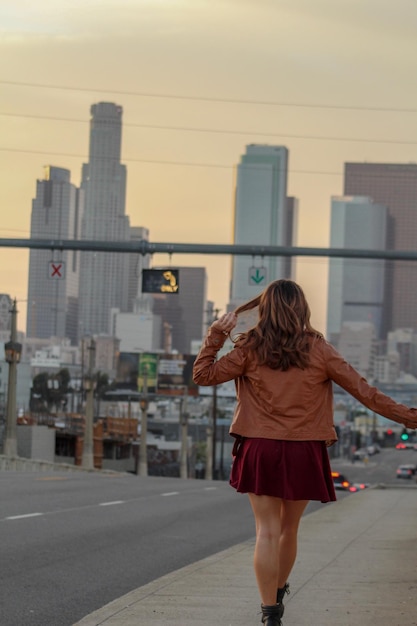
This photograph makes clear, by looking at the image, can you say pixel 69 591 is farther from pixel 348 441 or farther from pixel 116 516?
pixel 348 441

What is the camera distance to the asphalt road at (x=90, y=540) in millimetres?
10227

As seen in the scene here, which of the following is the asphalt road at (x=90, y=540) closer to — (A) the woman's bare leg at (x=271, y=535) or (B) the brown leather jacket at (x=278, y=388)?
(A) the woman's bare leg at (x=271, y=535)

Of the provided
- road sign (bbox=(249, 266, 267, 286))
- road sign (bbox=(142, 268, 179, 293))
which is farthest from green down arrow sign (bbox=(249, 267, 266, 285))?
road sign (bbox=(142, 268, 179, 293))

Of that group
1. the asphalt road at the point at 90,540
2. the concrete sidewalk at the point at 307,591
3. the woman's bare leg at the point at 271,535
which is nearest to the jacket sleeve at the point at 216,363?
the woman's bare leg at the point at 271,535

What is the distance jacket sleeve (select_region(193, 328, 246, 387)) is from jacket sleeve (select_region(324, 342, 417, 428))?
18.7 inches

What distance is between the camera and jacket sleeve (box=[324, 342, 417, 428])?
743 centimetres

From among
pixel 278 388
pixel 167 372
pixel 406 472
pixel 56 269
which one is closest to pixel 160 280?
pixel 56 269

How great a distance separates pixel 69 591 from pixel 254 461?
378 centimetres

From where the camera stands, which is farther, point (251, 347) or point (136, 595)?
point (136, 595)

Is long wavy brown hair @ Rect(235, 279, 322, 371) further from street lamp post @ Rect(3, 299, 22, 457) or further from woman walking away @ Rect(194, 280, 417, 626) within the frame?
street lamp post @ Rect(3, 299, 22, 457)

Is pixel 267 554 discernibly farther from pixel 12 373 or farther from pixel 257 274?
pixel 12 373

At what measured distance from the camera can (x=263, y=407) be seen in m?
7.37

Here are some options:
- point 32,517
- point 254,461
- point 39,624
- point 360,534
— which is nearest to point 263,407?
point 254,461

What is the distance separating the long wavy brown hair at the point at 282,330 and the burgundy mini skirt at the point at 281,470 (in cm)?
42
